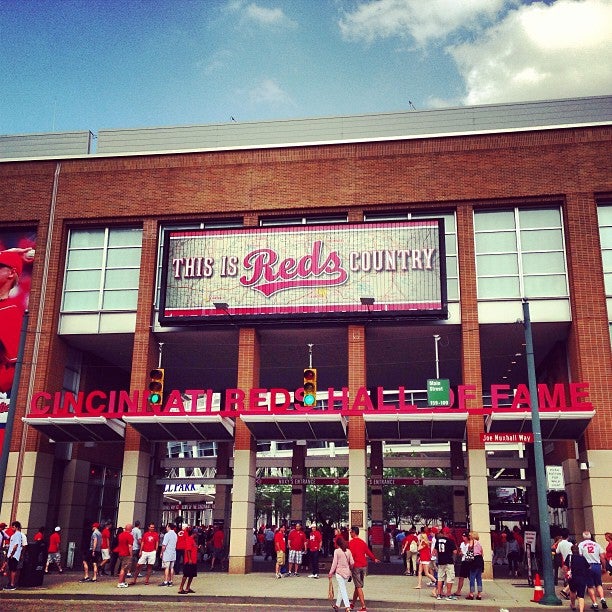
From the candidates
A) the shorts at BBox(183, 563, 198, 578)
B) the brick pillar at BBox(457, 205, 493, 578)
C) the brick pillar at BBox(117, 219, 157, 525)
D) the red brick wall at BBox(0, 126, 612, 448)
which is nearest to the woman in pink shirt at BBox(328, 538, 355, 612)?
the shorts at BBox(183, 563, 198, 578)

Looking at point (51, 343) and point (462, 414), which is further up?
point (51, 343)

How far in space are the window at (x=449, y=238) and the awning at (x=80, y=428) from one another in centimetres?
1414

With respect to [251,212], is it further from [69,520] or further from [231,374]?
[69,520]

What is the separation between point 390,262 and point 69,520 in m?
19.5

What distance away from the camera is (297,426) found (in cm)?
2875

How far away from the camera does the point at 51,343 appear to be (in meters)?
31.1

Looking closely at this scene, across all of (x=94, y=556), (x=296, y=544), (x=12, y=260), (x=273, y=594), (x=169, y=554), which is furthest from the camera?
(x=12, y=260)

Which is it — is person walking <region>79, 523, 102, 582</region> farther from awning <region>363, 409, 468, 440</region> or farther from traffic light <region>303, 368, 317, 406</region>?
awning <region>363, 409, 468, 440</region>

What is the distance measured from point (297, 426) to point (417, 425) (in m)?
4.90

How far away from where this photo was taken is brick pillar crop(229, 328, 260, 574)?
2744 cm

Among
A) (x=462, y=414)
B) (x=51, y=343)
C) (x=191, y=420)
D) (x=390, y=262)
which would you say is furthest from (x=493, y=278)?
(x=51, y=343)

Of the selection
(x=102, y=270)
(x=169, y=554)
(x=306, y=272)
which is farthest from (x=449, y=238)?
(x=169, y=554)

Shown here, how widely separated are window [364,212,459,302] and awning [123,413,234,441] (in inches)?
429

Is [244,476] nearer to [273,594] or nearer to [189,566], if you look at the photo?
[189,566]
